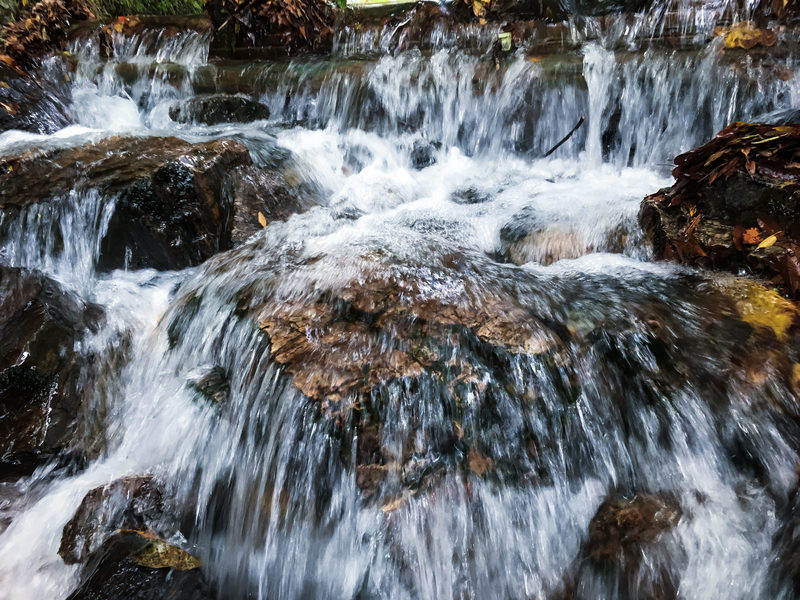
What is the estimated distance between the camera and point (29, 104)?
5.37 metres

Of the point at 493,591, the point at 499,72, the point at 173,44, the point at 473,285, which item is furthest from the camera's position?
the point at 173,44

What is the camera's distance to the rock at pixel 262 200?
3.72 metres

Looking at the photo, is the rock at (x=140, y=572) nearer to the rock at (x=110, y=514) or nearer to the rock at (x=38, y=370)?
the rock at (x=110, y=514)

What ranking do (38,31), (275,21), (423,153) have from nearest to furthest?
1. (423,153)
2. (275,21)
3. (38,31)

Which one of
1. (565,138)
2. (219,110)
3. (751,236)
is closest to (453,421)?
(751,236)

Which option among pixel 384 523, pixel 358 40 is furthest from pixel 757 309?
pixel 358 40

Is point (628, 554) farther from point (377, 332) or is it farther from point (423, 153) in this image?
point (423, 153)

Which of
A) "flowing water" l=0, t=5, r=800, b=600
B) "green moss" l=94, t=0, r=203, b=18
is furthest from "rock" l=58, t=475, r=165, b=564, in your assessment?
"green moss" l=94, t=0, r=203, b=18

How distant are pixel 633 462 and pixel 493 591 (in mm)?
814

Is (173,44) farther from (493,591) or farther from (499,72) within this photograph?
(493,591)

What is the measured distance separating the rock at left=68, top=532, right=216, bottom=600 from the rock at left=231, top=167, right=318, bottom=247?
92.4 inches

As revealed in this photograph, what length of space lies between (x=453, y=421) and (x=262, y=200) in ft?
9.59

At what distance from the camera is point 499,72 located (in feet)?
17.1

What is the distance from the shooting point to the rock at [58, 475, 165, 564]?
1.97 m
